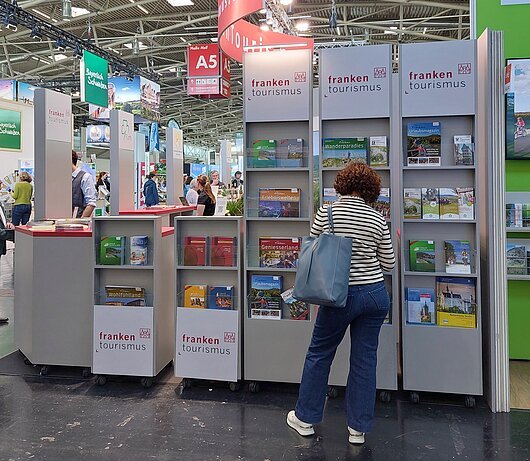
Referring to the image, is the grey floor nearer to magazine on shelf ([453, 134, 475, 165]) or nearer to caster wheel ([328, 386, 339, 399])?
caster wheel ([328, 386, 339, 399])

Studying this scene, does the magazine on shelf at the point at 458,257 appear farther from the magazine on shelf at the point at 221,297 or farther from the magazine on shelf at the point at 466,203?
the magazine on shelf at the point at 221,297

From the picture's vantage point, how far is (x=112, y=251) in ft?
13.3

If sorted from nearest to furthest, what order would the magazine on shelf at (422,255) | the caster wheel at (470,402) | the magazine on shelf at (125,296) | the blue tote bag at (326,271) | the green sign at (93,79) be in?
the blue tote bag at (326,271) < the caster wheel at (470,402) < the magazine on shelf at (422,255) < the magazine on shelf at (125,296) < the green sign at (93,79)

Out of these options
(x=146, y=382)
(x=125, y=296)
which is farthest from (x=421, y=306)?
(x=125, y=296)

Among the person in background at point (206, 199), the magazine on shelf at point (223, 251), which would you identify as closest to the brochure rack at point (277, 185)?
the magazine on shelf at point (223, 251)

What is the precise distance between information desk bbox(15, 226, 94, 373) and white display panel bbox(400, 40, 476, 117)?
2.62 meters

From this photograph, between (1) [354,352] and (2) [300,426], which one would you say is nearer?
(1) [354,352]

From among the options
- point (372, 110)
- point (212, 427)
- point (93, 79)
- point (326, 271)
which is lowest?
point (212, 427)

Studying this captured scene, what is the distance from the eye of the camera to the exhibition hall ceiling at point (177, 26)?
12.2 m

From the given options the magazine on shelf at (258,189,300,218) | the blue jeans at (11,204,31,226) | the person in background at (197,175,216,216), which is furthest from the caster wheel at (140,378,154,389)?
the blue jeans at (11,204,31,226)

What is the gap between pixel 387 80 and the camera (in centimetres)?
364

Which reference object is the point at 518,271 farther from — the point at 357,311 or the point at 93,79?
the point at 93,79

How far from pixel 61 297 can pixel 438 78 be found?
323 cm

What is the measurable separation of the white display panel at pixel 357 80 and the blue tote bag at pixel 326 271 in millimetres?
1142
